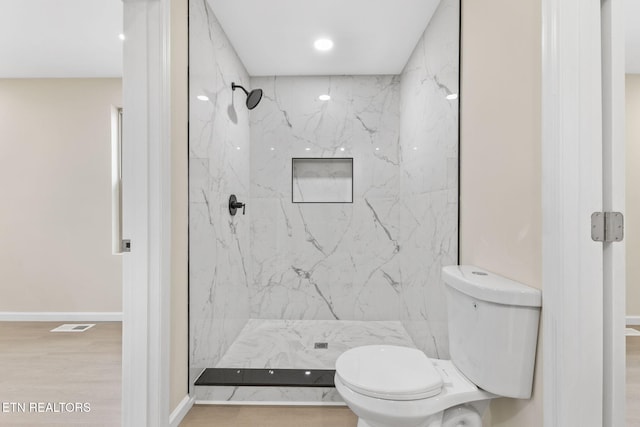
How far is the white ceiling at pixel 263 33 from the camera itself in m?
2.12

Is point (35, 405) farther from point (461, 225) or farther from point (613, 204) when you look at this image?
point (613, 204)

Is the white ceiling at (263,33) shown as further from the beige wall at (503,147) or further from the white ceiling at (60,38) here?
the beige wall at (503,147)

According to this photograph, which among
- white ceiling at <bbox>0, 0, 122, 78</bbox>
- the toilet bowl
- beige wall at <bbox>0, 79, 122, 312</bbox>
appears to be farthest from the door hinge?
beige wall at <bbox>0, 79, 122, 312</bbox>

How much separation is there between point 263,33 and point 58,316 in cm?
332

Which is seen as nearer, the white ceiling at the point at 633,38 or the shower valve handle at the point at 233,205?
the white ceiling at the point at 633,38

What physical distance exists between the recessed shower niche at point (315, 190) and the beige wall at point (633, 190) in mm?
675

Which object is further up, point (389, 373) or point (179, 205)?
point (179, 205)

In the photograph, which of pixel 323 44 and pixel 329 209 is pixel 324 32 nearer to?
pixel 323 44

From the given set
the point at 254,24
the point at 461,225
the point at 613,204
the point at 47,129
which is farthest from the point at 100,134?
the point at 613,204

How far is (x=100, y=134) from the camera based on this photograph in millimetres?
3324

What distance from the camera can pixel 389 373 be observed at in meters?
1.25

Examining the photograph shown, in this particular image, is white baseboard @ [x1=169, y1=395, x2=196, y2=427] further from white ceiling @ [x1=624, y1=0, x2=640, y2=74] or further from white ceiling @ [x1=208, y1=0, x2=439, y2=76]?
white ceiling @ [x1=624, y1=0, x2=640, y2=74]

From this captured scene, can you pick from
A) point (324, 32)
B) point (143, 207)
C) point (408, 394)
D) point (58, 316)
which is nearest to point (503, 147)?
point (408, 394)

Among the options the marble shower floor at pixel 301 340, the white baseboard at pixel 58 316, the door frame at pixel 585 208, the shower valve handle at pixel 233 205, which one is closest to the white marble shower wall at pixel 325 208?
the marble shower floor at pixel 301 340
